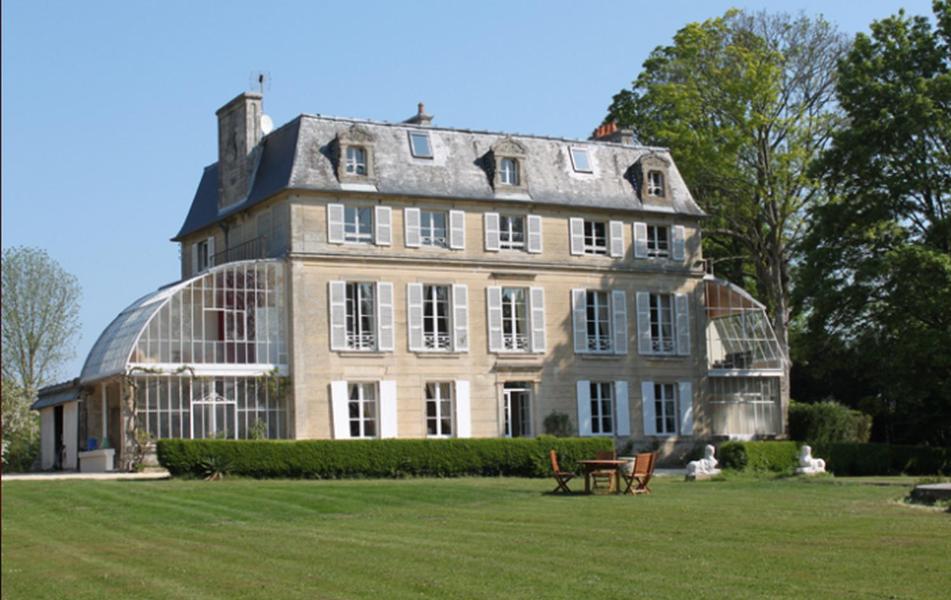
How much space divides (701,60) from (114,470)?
22429 mm

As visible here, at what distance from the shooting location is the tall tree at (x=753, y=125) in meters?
39.8

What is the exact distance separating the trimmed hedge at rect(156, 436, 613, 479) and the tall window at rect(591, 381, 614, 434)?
458 cm

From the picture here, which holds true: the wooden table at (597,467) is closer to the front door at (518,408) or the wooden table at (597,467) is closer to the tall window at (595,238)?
the front door at (518,408)

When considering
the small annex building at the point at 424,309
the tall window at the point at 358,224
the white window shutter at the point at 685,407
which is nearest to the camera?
the small annex building at the point at 424,309

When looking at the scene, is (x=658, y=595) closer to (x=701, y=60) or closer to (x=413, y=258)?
(x=413, y=258)

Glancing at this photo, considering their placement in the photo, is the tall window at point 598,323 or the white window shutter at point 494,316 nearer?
the white window shutter at point 494,316

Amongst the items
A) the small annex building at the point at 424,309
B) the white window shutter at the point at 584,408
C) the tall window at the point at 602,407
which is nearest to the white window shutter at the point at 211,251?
the small annex building at the point at 424,309

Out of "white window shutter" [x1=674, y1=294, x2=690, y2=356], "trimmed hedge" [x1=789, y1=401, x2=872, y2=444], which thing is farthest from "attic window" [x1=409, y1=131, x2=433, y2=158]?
"trimmed hedge" [x1=789, y1=401, x2=872, y2=444]

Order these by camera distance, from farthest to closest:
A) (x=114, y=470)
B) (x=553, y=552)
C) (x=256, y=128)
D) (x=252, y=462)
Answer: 1. (x=256, y=128)
2. (x=114, y=470)
3. (x=252, y=462)
4. (x=553, y=552)

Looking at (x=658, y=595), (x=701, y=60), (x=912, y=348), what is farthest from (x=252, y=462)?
(x=701, y=60)

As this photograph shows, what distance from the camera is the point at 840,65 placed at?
35.2 meters

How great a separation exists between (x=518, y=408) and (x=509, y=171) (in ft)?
22.1

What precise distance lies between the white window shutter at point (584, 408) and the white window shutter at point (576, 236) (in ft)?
12.5

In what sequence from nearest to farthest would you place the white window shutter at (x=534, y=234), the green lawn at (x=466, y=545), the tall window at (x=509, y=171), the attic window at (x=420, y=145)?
1. the green lawn at (x=466, y=545)
2. the attic window at (x=420, y=145)
3. the white window shutter at (x=534, y=234)
4. the tall window at (x=509, y=171)
